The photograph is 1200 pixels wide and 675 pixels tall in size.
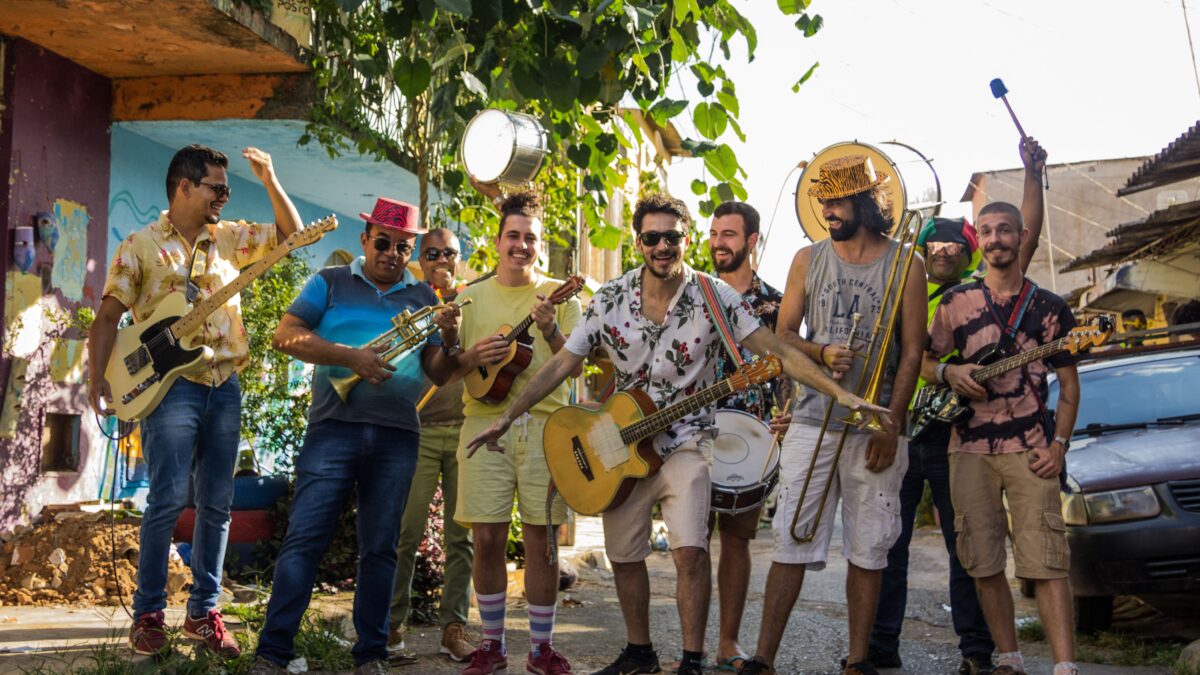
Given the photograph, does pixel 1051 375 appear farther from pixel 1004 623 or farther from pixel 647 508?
pixel 647 508

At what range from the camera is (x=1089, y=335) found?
549 centimetres

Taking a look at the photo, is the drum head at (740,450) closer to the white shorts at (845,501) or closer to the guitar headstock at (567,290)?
the white shorts at (845,501)

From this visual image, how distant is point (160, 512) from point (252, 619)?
4.60 ft

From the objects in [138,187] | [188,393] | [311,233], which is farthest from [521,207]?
[138,187]

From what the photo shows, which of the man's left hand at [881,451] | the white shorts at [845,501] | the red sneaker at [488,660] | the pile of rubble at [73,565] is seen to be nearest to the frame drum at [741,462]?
the white shorts at [845,501]

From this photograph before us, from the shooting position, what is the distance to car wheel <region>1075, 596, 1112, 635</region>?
288 inches

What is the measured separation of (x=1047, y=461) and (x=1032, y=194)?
56.5 inches

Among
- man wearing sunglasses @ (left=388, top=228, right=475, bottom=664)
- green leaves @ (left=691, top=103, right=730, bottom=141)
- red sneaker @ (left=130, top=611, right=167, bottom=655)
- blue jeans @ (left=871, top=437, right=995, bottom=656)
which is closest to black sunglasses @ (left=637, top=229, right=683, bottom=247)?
green leaves @ (left=691, top=103, right=730, bottom=141)

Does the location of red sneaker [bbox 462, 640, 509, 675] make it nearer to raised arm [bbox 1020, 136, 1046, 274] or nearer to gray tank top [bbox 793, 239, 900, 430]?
gray tank top [bbox 793, 239, 900, 430]

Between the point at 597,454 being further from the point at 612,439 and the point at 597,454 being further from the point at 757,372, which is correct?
the point at 757,372

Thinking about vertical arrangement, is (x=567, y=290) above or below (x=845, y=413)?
above

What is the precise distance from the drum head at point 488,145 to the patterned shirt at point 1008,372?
2915 mm

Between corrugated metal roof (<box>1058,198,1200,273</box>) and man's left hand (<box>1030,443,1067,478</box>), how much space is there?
30.2ft

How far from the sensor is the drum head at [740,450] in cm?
606
